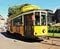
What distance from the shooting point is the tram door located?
21.7 meters

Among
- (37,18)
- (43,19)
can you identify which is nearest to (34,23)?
(37,18)

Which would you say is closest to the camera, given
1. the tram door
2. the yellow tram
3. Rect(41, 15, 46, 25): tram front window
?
the yellow tram

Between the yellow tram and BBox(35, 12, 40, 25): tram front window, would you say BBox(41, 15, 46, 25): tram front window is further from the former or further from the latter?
BBox(35, 12, 40, 25): tram front window

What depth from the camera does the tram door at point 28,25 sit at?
21737mm

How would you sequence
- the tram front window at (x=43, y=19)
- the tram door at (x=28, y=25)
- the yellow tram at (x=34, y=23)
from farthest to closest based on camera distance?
1. the tram door at (x=28, y=25)
2. the tram front window at (x=43, y=19)
3. the yellow tram at (x=34, y=23)

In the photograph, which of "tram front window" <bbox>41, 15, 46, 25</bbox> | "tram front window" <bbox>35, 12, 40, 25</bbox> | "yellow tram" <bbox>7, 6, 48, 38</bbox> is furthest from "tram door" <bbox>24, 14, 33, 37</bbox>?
"tram front window" <bbox>41, 15, 46, 25</bbox>

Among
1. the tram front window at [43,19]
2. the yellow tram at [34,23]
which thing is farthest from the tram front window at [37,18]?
the tram front window at [43,19]

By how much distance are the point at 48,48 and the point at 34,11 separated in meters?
5.89

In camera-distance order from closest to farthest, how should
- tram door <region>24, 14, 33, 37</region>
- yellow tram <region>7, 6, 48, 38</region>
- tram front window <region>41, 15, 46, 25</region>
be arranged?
yellow tram <region>7, 6, 48, 38</region>, tram front window <region>41, 15, 46, 25</region>, tram door <region>24, 14, 33, 37</region>

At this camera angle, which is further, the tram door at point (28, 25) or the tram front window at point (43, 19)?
the tram door at point (28, 25)

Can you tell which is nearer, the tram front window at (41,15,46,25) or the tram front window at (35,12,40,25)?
the tram front window at (35,12,40,25)

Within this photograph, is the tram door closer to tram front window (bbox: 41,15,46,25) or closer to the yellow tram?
the yellow tram

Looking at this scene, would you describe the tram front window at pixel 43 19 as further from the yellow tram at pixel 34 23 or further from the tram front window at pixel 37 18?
the tram front window at pixel 37 18

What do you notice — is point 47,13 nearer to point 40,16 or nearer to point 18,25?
point 40,16
